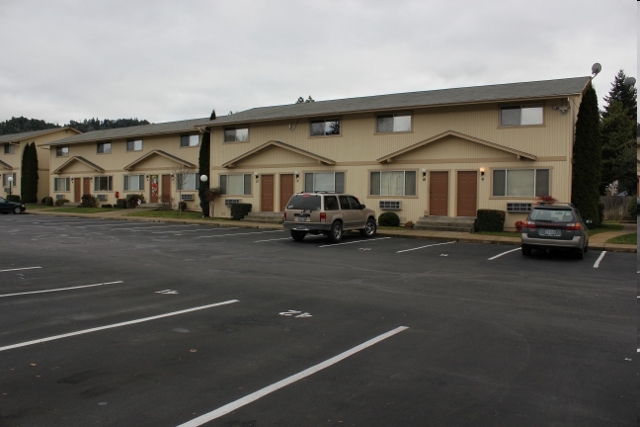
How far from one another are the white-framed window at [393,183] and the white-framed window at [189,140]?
15.5 meters

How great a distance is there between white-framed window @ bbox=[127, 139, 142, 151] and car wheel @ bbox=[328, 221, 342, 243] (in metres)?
25.9

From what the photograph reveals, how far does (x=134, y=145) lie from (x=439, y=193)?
84.7ft

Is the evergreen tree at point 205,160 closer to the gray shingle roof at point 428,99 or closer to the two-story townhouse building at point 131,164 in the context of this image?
the gray shingle roof at point 428,99

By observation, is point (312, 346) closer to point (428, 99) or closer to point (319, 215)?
point (319, 215)

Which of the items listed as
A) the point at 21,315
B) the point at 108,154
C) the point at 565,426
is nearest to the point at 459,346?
the point at 565,426

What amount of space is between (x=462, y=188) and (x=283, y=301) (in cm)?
1816

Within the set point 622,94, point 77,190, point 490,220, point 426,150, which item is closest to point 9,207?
point 77,190

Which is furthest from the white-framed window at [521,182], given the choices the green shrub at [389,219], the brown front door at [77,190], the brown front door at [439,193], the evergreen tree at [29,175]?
the evergreen tree at [29,175]

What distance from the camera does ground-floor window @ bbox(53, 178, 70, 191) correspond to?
46.3 metres

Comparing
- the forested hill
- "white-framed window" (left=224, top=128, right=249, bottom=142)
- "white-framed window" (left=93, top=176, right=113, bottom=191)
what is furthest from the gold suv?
the forested hill

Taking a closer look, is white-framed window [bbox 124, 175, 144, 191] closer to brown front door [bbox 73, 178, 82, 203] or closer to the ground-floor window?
brown front door [bbox 73, 178, 82, 203]

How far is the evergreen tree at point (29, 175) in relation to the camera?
1959 inches

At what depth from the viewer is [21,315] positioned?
757 cm

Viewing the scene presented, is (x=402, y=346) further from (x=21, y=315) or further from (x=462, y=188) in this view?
(x=462, y=188)
